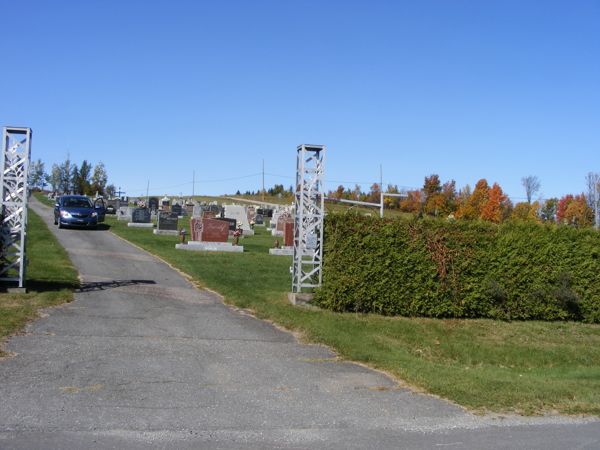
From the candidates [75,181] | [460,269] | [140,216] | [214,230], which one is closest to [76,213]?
[140,216]

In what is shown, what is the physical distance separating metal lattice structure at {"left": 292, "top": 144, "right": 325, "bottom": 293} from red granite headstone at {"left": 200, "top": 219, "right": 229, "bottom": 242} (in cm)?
1221

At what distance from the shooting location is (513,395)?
7926mm

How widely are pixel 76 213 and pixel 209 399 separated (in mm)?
26926

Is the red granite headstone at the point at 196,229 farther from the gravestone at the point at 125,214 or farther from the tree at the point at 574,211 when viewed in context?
the tree at the point at 574,211

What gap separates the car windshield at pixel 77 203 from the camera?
108 feet

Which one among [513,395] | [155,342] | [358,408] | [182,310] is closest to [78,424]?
[358,408]

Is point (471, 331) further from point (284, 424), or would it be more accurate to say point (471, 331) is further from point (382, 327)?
point (284, 424)

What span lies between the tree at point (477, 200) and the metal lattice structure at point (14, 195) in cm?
5906

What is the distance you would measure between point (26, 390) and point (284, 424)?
2.91 metres

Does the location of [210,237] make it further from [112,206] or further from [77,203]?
[112,206]

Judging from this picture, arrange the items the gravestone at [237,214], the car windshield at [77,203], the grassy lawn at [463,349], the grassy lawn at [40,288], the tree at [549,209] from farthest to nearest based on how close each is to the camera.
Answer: the tree at [549,209]
the gravestone at [237,214]
the car windshield at [77,203]
the grassy lawn at [40,288]
the grassy lawn at [463,349]

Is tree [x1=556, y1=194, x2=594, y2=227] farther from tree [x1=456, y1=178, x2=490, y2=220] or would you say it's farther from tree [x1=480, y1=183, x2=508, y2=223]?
tree [x1=456, y1=178, x2=490, y2=220]

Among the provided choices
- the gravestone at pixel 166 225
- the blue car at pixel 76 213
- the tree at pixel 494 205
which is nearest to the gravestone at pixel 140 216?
the blue car at pixel 76 213

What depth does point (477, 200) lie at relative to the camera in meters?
77.7
